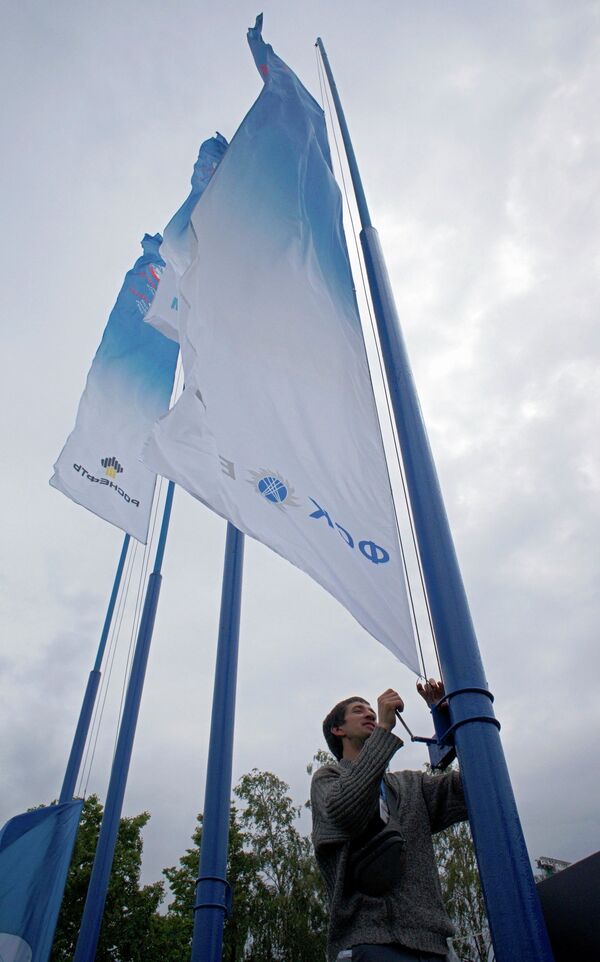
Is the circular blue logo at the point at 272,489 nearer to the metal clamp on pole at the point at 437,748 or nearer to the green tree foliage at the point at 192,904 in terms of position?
the metal clamp on pole at the point at 437,748

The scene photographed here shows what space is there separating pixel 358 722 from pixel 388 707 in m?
0.61

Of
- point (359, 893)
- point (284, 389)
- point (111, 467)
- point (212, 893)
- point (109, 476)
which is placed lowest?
point (359, 893)

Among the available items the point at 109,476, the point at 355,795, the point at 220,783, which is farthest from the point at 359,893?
the point at 109,476

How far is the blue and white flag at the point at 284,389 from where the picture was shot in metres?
3.37

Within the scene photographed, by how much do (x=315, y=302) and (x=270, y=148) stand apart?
1681 mm

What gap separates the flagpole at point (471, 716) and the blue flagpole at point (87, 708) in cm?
915

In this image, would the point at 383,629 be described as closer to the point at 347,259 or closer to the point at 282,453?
the point at 282,453

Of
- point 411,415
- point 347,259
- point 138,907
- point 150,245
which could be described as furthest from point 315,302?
point 138,907

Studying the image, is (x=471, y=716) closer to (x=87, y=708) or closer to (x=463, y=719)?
(x=463, y=719)

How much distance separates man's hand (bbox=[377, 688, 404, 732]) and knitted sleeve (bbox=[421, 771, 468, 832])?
1.61 feet

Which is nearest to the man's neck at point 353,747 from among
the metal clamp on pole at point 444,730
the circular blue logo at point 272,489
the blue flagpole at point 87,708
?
the metal clamp on pole at point 444,730

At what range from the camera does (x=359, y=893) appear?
2508 millimetres

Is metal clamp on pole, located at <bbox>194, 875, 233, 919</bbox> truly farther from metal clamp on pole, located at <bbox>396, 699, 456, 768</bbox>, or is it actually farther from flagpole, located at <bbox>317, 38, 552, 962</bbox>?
flagpole, located at <bbox>317, 38, 552, 962</bbox>

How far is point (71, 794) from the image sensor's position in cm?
1074
